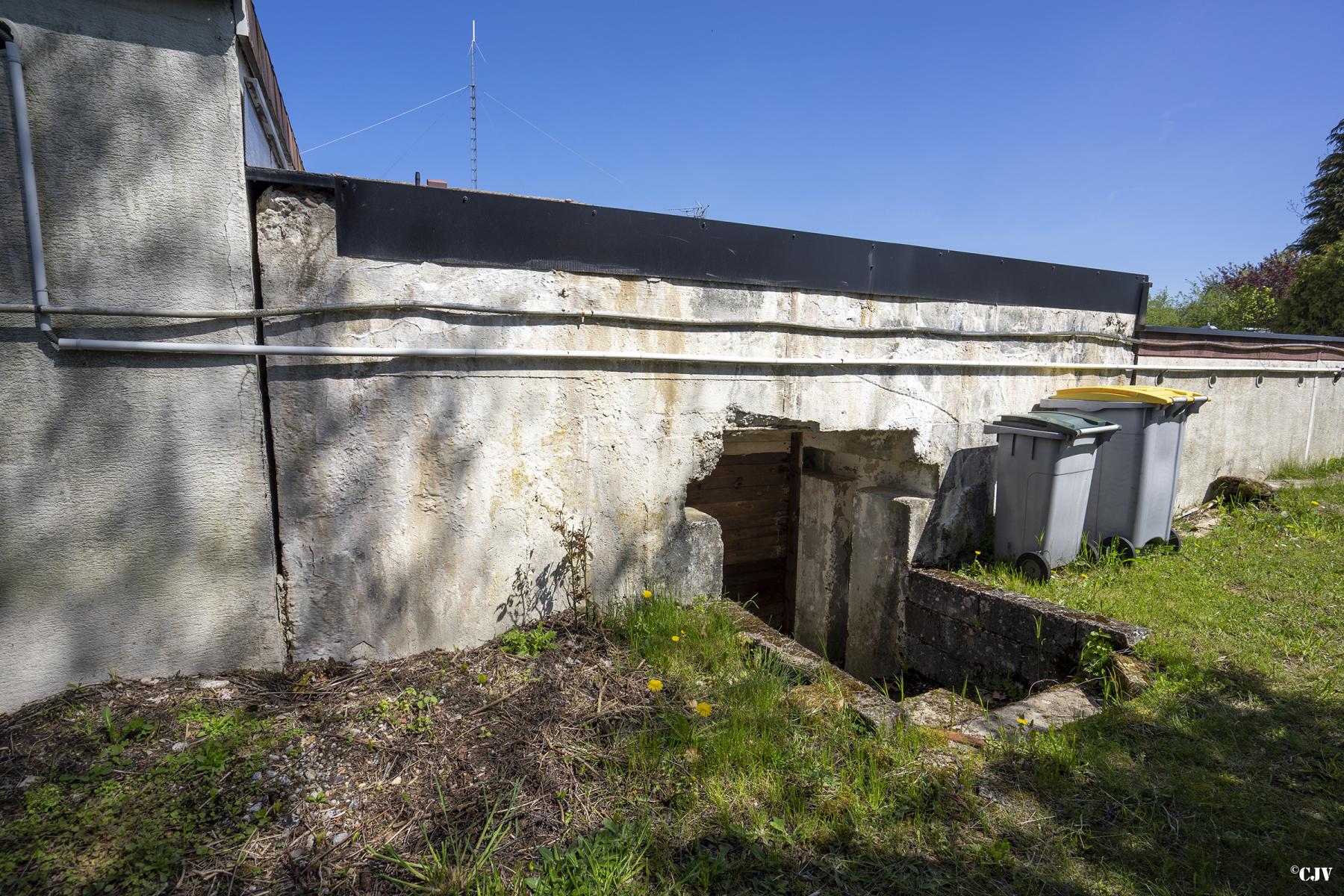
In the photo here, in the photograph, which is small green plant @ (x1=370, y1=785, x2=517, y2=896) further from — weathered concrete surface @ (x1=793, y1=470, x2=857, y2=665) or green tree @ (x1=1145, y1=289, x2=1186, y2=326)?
green tree @ (x1=1145, y1=289, x2=1186, y2=326)

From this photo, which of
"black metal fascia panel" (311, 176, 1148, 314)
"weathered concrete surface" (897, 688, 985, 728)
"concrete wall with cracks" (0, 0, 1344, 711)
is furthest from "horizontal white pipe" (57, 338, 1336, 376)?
"weathered concrete surface" (897, 688, 985, 728)

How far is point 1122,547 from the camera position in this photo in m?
5.00

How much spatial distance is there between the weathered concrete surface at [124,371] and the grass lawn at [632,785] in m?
0.36

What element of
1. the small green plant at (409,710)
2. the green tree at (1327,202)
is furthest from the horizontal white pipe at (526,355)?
the green tree at (1327,202)

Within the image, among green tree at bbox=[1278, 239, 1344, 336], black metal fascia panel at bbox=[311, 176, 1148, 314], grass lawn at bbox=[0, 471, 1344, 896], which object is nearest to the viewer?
grass lawn at bbox=[0, 471, 1344, 896]

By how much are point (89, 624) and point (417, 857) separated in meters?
1.80

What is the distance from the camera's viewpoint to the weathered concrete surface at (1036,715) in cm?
292

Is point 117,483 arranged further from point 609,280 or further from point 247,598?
point 609,280

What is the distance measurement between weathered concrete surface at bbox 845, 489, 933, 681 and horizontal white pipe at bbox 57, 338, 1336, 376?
1.11 meters

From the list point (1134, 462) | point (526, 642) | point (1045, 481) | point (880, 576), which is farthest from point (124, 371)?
point (1134, 462)

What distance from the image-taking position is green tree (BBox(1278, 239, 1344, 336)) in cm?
1458

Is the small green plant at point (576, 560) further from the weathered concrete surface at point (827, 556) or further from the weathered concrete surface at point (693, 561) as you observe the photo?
the weathered concrete surface at point (827, 556)

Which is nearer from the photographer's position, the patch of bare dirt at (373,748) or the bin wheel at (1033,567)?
the patch of bare dirt at (373,748)

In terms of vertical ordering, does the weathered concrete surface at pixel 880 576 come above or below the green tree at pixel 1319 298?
below
